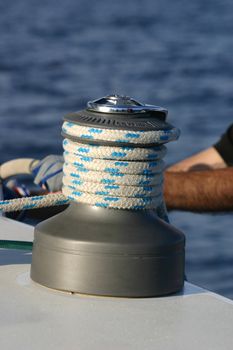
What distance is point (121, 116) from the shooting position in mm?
1654

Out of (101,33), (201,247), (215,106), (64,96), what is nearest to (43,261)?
(201,247)

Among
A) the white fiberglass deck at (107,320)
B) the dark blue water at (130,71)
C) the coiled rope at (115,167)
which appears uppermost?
the coiled rope at (115,167)

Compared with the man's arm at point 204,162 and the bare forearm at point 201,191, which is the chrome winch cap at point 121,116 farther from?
the man's arm at point 204,162

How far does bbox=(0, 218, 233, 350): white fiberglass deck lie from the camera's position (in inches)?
56.3

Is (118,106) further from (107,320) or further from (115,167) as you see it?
(107,320)

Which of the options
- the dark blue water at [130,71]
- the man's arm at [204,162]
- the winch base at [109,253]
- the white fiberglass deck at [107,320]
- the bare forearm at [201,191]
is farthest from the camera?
the dark blue water at [130,71]

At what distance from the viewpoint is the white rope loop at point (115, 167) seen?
1632mm

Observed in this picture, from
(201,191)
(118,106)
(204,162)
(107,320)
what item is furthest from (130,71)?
(107,320)

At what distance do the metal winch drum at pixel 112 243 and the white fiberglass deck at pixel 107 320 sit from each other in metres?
0.02

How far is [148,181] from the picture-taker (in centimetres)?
168

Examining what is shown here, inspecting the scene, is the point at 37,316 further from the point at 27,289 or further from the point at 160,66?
the point at 160,66

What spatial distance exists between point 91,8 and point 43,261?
67.1 ft

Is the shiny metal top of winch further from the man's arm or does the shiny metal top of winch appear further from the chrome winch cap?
the man's arm

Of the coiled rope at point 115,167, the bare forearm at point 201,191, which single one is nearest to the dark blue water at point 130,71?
the bare forearm at point 201,191
